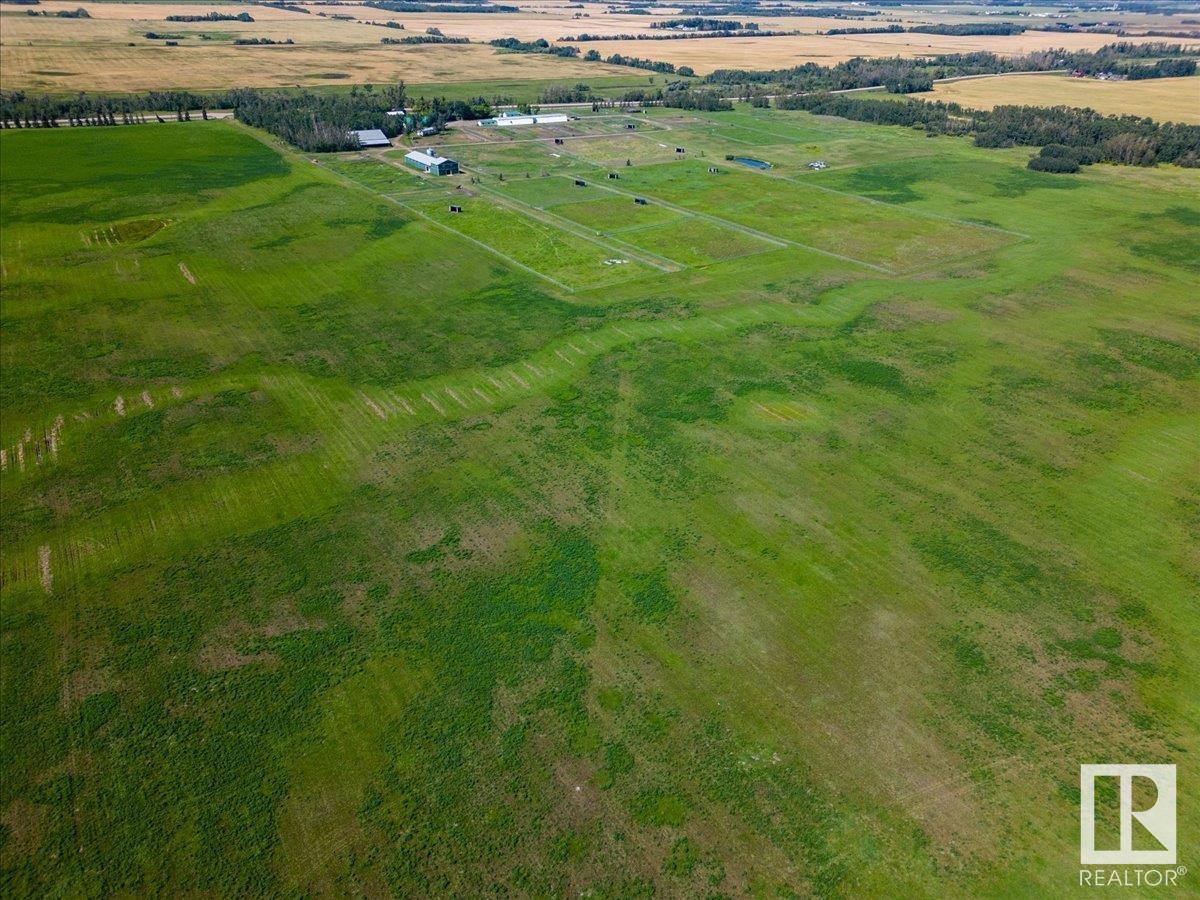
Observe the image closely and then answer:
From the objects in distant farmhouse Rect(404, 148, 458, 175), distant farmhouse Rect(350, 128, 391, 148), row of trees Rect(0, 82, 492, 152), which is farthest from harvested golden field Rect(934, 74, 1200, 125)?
distant farmhouse Rect(350, 128, 391, 148)

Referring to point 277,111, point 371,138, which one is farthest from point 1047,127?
point 277,111

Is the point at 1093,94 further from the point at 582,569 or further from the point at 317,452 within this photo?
the point at 317,452

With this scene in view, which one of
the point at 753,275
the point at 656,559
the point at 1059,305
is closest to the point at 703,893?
the point at 656,559

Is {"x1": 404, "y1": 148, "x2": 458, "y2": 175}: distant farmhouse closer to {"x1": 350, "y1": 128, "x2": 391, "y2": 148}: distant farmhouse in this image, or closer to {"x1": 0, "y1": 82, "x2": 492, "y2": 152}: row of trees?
{"x1": 350, "y1": 128, "x2": 391, "y2": 148}: distant farmhouse

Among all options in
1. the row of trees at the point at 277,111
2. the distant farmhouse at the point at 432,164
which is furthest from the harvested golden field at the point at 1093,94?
the distant farmhouse at the point at 432,164

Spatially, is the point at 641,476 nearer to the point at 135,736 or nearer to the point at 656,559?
the point at 656,559

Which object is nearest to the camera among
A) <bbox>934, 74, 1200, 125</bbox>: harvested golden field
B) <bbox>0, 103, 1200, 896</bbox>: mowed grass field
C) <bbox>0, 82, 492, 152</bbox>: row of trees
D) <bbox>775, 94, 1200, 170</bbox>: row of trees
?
<bbox>0, 103, 1200, 896</bbox>: mowed grass field

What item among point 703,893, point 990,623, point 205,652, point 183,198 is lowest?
point 703,893
